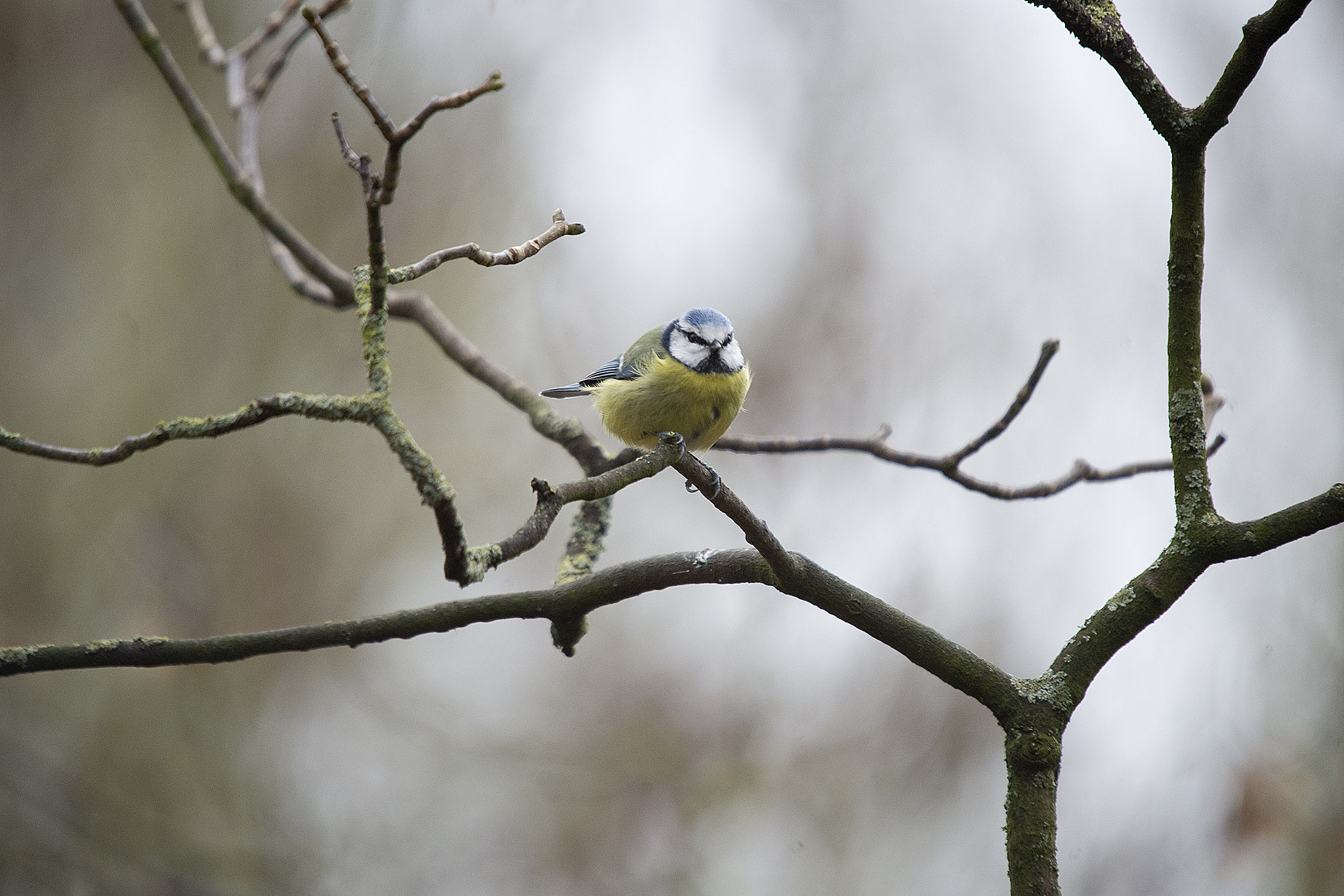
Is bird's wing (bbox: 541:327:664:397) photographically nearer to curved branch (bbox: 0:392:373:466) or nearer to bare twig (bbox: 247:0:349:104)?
bare twig (bbox: 247:0:349:104)

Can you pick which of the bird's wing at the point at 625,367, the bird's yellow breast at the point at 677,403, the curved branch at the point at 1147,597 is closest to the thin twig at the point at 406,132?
the curved branch at the point at 1147,597

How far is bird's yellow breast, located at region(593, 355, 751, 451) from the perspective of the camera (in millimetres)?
2262

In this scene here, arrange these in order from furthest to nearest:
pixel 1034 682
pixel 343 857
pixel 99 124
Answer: pixel 99 124 < pixel 343 857 < pixel 1034 682

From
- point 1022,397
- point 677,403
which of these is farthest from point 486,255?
point 677,403

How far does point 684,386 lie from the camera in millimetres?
2268

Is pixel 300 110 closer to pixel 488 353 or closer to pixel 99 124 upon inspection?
pixel 99 124

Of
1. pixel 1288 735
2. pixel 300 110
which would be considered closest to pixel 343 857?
pixel 300 110

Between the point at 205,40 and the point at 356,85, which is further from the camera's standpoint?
the point at 205,40

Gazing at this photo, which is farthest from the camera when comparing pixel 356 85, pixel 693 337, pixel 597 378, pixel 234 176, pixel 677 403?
pixel 597 378

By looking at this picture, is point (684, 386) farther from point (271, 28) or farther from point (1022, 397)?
point (271, 28)

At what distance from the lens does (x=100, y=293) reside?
3.51 meters

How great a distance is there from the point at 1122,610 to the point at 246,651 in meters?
1.14

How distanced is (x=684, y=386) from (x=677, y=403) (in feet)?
0.16

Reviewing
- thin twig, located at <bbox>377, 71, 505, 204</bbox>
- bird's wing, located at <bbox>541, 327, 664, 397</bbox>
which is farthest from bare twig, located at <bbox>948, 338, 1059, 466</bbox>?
thin twig, located at <bbox>377, 71, 505, 204</bbox>
